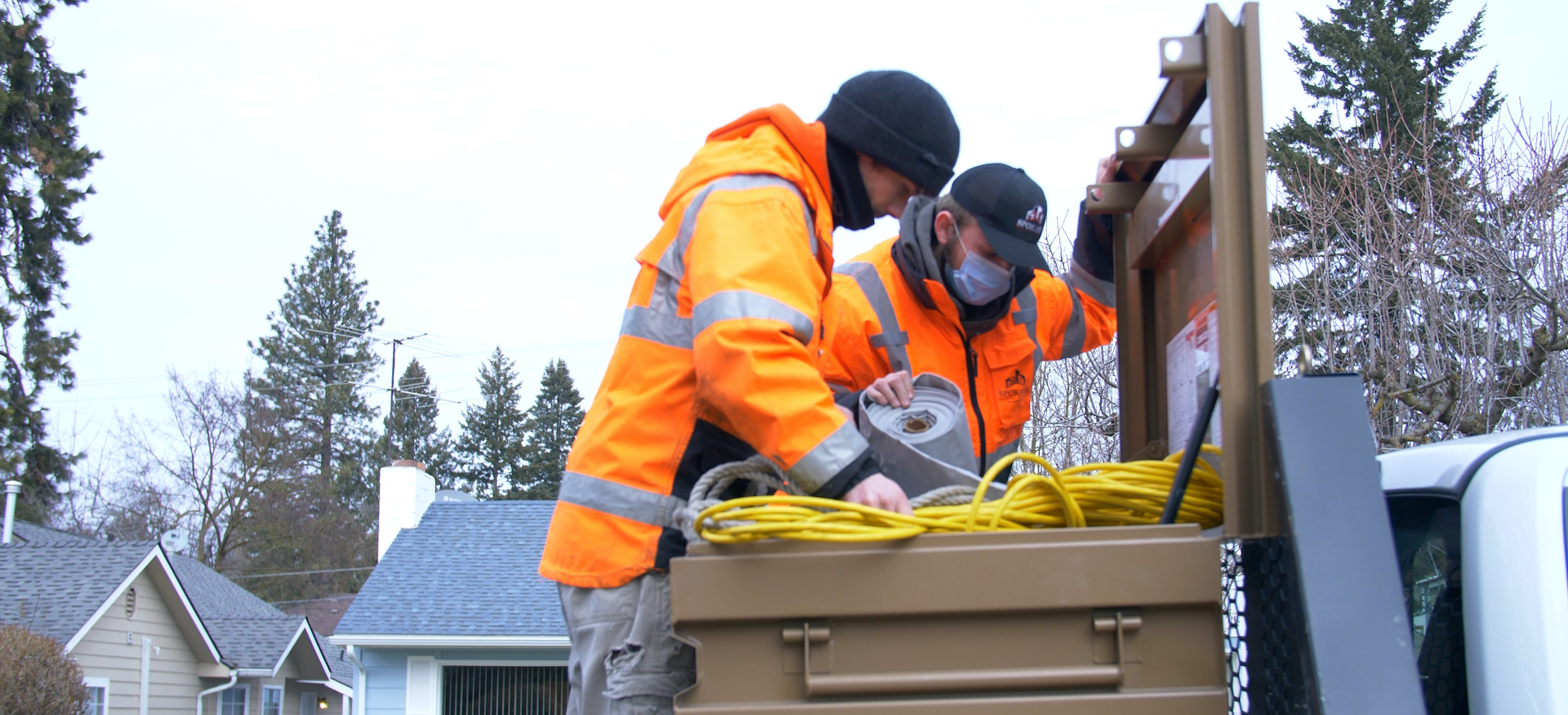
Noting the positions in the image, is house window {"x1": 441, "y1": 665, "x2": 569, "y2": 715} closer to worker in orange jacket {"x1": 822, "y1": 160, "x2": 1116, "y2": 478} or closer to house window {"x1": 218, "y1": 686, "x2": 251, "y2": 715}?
house window {"x1": 218, "y1": 686, "x2": 251, "y2": 715}

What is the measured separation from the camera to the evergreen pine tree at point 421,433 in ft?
167

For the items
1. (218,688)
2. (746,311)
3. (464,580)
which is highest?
(746,311)

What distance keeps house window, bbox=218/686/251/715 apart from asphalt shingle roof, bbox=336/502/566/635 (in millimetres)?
6347

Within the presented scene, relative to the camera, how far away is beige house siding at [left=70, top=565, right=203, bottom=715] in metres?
17.8

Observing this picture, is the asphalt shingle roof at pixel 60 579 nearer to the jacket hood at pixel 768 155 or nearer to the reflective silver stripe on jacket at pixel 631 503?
the reflective silver stripe on jacket at pixel 631 503

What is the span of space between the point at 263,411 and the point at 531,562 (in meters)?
28.6

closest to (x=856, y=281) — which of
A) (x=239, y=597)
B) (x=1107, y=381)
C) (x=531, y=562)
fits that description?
(x=1107, y=381)

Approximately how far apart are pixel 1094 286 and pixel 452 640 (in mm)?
13448

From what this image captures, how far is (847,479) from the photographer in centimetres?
199

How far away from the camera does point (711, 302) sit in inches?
82.7

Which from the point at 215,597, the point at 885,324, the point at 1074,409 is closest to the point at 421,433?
the point at 215,597

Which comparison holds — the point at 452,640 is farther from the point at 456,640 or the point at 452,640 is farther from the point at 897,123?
the point at 897,123

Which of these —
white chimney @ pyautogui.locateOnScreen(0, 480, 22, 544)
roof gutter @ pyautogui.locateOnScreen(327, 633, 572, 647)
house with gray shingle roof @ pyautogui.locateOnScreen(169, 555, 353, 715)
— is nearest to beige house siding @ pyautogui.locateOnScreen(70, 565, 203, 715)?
house with gray shingle roof @ pyautogui.locateOnScreen(169, 555, 353, 715)

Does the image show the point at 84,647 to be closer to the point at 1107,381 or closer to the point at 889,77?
the point at 1107,381
